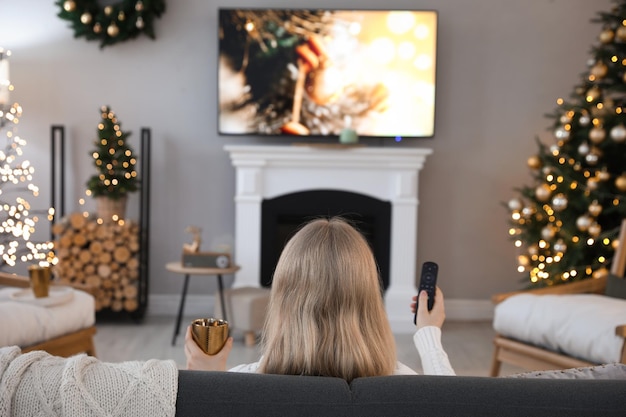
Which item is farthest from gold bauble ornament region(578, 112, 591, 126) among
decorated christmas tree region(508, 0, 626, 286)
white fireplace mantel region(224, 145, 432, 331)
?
white fireplace mantel region(224, 145, 432, 331)

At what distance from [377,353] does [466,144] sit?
13.9 ft

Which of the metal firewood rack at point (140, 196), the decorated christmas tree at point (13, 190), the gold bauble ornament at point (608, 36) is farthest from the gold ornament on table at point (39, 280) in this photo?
the gold bauble ornament at point (608, 36)

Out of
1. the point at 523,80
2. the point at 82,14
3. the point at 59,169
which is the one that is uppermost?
the point at 82,14

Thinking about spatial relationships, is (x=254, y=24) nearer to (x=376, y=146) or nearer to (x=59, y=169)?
(x=376, y=146)

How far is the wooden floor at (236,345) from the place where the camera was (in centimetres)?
429

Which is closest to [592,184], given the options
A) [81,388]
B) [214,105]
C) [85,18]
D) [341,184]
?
[341,184]

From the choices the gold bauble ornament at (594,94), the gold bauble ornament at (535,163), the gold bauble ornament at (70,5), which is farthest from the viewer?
the gold bauble ornament at (70,5)

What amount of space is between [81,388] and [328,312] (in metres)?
0.48

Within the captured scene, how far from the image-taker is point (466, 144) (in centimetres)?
555

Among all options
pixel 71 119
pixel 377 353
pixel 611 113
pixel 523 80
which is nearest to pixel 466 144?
pixel 523 80

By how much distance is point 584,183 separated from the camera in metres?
4.76

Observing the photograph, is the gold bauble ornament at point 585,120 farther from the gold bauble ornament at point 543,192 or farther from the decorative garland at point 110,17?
the decorative garland at point 110,17

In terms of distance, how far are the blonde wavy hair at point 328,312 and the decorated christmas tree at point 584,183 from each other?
333 cm

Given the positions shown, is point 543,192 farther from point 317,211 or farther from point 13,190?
point 13,190
